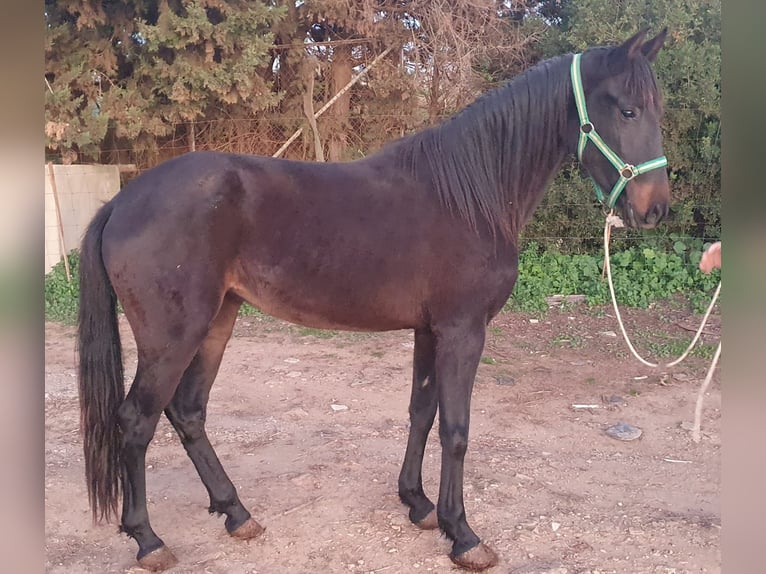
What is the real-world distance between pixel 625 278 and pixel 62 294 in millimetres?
6565

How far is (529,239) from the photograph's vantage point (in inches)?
301

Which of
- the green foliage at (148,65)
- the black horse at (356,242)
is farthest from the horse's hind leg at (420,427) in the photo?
the green foliage at (148,65)

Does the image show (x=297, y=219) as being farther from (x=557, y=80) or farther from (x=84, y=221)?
(x=84, y=221)

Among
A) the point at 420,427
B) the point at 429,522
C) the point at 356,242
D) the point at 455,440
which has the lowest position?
the point at 429,522

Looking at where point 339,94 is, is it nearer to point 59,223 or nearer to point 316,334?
point 316,334

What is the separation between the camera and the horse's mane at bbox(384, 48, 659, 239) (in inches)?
96.6

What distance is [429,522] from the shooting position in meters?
2.79

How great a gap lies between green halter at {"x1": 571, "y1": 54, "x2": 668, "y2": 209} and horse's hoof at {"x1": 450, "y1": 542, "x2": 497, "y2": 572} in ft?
5.02

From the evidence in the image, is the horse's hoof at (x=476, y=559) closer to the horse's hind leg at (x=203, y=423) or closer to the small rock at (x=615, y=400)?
the horse's hind leg at (x=203, y=423)

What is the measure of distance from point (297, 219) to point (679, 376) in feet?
12.2

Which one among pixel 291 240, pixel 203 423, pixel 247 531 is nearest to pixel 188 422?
pixel 203 423

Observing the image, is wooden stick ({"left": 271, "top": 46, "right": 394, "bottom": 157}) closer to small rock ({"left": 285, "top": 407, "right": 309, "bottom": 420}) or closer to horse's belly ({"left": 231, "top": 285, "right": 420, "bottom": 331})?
small rock ({"left": 285, "top": 407, "right": 309, "bottom": 420})

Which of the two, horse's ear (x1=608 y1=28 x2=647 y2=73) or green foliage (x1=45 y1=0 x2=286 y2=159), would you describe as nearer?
horse's ear (x1=608 y1=28 x2=647 y2=73)

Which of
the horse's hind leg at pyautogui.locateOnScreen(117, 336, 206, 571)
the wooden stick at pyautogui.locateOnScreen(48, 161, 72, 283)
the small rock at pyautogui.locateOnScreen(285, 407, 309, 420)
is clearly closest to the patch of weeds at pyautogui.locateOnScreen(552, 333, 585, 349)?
the small rock at pyautogui.locateOnScreen(285, 407, 309, 420)
